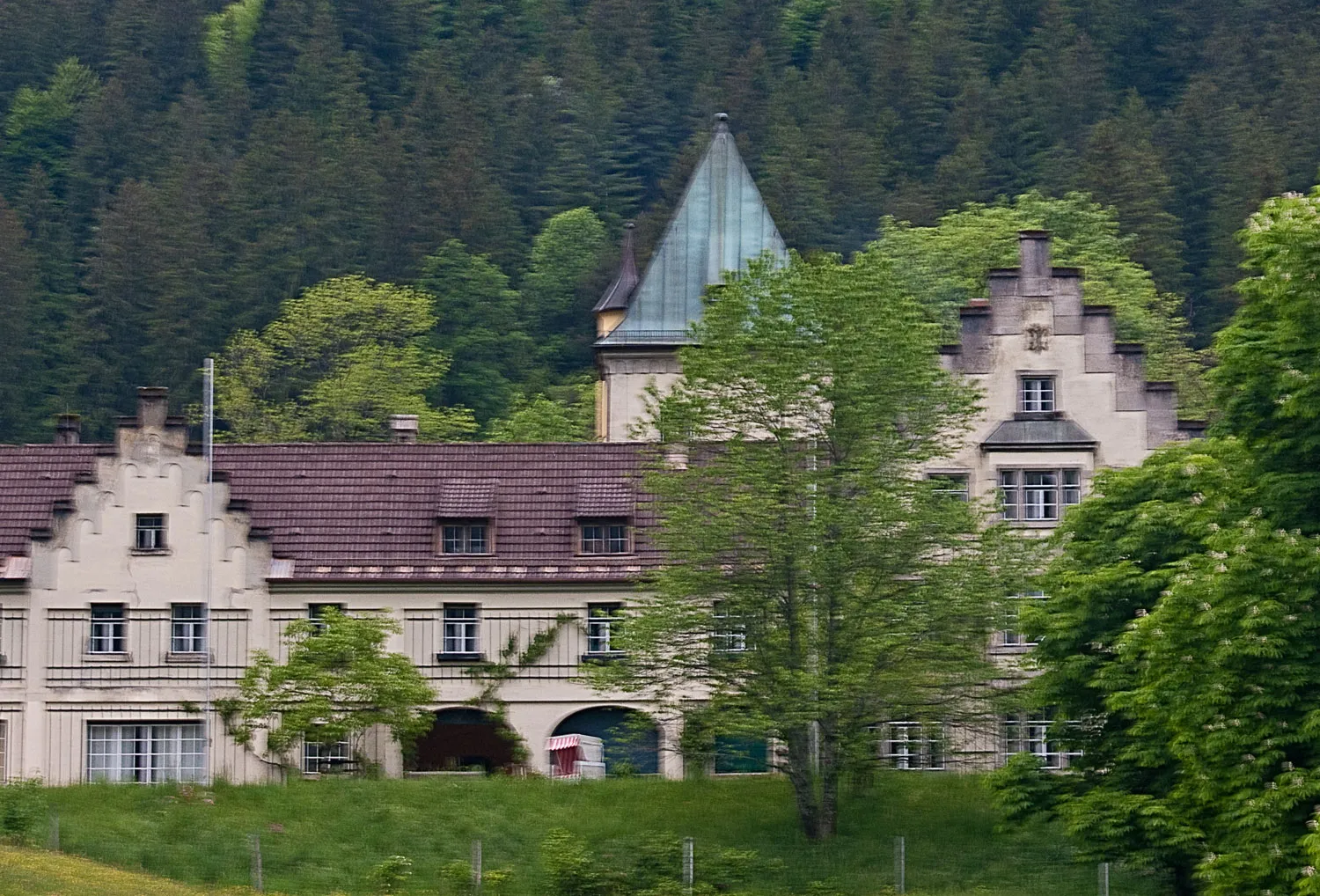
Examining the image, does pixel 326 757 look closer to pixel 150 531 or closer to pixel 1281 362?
pixel 150 531

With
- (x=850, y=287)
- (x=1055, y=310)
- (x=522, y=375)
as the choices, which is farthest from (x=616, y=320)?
(x=522, y=375)

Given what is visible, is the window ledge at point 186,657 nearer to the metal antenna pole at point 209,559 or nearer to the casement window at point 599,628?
the metal antenna pole at point 209,559

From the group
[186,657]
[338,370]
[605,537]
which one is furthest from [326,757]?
[338,370]

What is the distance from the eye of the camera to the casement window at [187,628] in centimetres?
5572

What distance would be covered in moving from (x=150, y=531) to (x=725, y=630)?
13.4 m

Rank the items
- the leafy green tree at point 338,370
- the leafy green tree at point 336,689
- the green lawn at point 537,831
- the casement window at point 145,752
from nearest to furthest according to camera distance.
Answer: the green lawn at point 537,831 < the leafy green tree at point 336,689 < the casement window at point 145,752 < the leafy green tree at point 338,370

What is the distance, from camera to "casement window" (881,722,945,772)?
4975 centimetres

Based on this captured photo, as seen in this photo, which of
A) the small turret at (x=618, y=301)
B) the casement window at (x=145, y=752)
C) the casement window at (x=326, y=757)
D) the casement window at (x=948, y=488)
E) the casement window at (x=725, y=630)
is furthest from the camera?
the small turret at (x=618, y=301)

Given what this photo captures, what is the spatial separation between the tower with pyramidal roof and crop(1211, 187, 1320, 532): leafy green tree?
30.4 m

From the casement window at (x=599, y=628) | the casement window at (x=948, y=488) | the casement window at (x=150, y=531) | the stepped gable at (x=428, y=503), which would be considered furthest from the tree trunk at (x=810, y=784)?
the casement window at (x=150, y=531)

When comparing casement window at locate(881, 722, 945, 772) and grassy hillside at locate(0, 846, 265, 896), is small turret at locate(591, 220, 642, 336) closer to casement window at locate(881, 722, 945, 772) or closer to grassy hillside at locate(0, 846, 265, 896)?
casement window at locate(881, 722, 945, 772)

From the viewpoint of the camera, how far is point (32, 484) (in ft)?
190

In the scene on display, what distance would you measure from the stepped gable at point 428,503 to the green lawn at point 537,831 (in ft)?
20.6

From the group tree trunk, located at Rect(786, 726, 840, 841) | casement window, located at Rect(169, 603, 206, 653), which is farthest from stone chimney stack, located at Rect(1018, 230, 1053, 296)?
casement window, located at Rect(169, 603, 206, 653)
